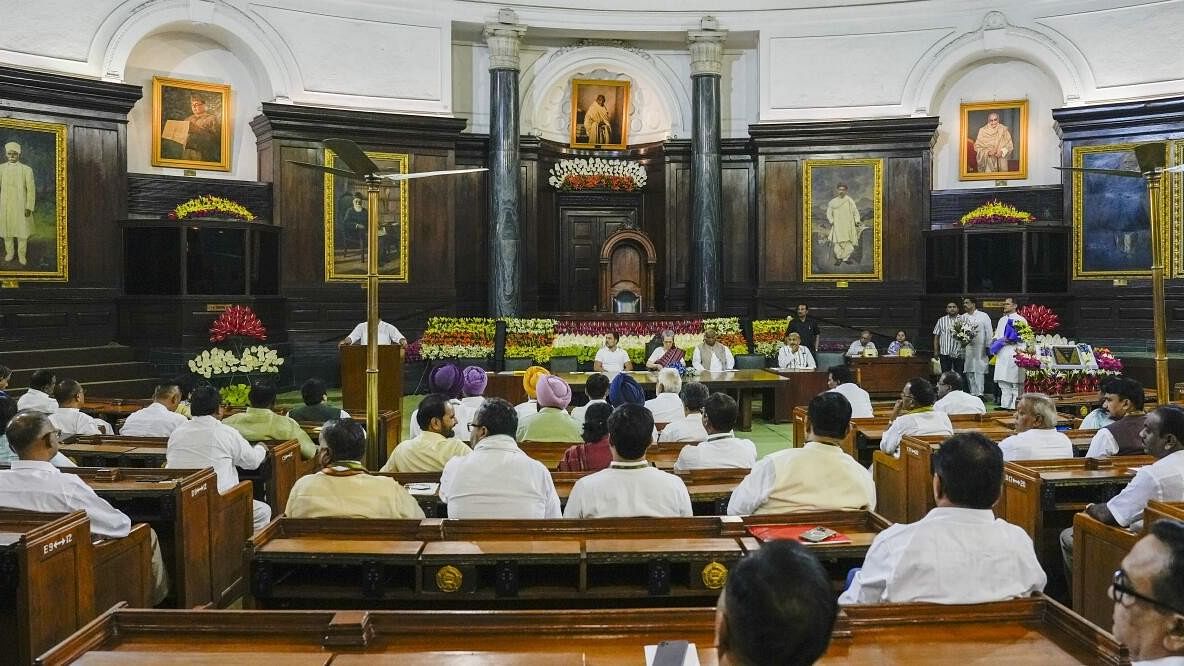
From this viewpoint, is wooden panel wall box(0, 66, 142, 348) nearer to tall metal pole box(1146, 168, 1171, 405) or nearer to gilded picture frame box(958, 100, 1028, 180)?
tall metal pole box(1146, 168, 1171, 405)

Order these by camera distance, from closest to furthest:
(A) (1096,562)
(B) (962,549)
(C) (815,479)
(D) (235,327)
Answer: (B) (962,549) < (C) (815,479) < (A) (1096,562) < (D) (235,327)

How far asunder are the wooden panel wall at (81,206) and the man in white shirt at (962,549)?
13.1 m

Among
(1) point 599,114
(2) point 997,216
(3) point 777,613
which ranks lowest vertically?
(3) point 777,613

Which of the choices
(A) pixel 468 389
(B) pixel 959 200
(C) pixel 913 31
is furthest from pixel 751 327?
(A) pixel 468 389

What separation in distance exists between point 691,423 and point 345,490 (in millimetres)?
3101

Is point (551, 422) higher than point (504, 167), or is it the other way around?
point (504, 167)

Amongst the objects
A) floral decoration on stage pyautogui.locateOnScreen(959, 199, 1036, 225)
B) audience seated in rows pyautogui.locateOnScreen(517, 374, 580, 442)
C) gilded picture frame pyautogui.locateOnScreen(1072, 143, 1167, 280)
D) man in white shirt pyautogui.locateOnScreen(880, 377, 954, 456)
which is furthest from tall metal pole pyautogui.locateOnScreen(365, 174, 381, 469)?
gilded picture frame pyautogui.locateOnScreen(1072, 143, 1167, 280)

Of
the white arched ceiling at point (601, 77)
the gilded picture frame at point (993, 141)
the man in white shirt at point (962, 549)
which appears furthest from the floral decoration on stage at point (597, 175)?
Answer: the man in white shirt at point (962, 549)

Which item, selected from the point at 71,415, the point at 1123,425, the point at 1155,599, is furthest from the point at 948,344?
the point at 1155,599

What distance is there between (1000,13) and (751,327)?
7.25 meters

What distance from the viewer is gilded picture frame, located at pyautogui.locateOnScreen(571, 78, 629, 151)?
18109 millimetres

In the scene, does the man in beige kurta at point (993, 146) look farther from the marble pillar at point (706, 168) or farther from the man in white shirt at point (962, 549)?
the man in white shirt at point (962, 549)

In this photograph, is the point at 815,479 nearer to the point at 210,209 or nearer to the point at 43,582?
the point at 43,582

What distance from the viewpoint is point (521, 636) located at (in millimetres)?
2666
